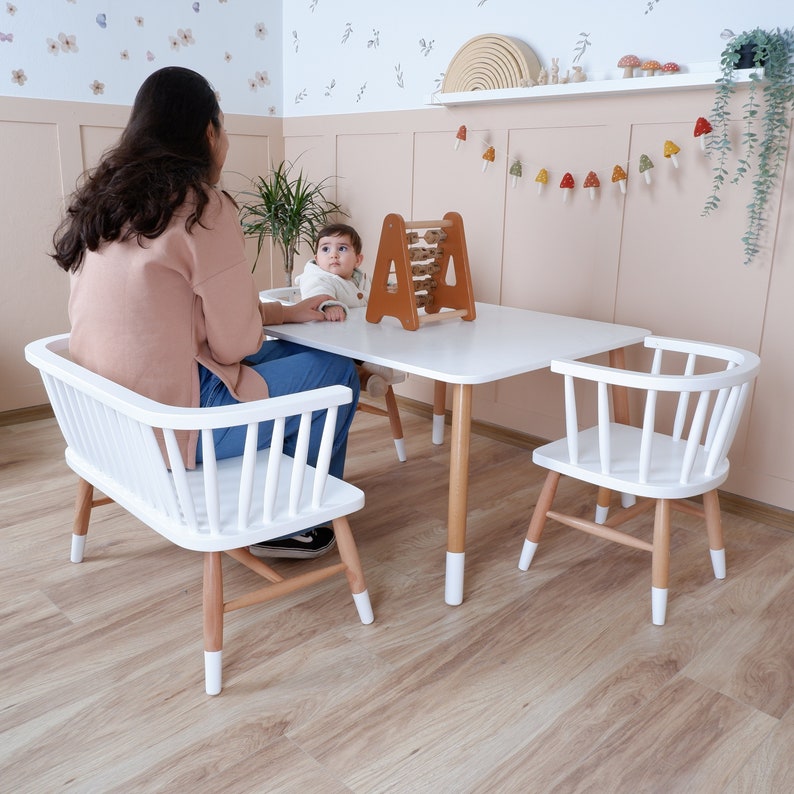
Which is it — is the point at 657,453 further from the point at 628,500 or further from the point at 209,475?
the point at 209,475

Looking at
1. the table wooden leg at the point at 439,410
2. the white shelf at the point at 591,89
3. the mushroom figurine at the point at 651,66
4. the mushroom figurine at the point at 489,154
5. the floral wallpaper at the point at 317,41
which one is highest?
the floral wallpaper at the point at 317,41

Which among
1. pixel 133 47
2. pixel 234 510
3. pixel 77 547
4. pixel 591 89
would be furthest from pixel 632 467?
pixel 133 47

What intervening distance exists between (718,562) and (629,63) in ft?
5.07

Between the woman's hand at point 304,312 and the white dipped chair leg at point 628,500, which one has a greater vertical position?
the woman's hand at point 304,312

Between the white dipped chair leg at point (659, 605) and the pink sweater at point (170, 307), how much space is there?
1.13m

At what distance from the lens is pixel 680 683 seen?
1647 mm

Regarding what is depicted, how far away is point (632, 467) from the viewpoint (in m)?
1.83

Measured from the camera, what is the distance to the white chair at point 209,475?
1.37 m

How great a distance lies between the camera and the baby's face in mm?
2525

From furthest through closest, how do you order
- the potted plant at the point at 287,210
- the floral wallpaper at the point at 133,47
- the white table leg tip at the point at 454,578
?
the potted plant at the point at 287,210
the floral wallpaper at the point at 133,47
the white table leg tip at the point at 454,578

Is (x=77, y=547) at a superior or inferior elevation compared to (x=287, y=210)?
inferior

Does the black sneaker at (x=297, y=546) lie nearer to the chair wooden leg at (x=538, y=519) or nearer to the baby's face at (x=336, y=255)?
the chair wooden leg at (x=538, y=519)

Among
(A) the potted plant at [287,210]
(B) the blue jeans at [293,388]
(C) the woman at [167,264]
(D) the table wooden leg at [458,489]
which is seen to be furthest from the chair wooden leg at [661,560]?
(A) the potted plant at [287,210]

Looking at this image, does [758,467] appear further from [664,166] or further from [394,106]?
[394,106]
